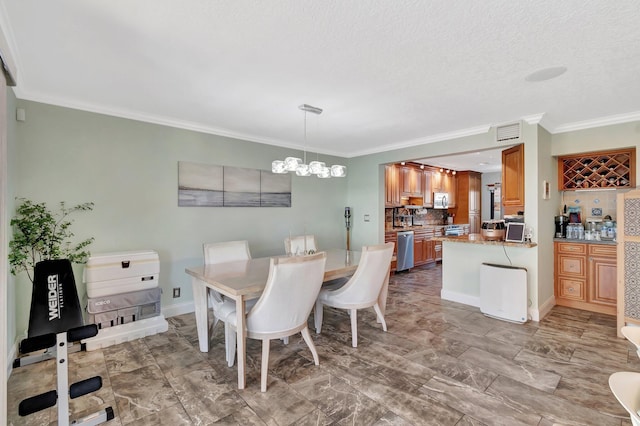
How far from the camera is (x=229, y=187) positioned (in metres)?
4.19

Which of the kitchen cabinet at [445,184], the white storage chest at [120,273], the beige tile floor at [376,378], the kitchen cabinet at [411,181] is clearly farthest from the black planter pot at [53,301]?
the kitchen cabinet at [445,184]

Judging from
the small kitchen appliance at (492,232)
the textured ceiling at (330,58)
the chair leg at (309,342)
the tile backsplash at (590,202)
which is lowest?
the chair leg at (309,342)

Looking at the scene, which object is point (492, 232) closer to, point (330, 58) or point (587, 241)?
point (587, 241)

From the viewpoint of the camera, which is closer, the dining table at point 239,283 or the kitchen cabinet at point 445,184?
the dining table at point 239,283

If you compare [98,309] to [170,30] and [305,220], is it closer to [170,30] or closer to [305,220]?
[170,30]

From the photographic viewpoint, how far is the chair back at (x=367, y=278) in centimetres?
288

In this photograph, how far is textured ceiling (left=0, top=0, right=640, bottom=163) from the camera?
5.50 feet

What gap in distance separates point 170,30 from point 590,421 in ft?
11.6

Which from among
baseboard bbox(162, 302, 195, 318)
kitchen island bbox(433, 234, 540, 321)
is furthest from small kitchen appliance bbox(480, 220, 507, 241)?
baseboard bbox(162, 302, 195, 318)

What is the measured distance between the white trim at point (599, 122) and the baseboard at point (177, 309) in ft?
17.2

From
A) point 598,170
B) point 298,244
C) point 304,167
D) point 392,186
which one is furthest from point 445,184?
point 304,167

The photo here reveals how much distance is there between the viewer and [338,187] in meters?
5.62

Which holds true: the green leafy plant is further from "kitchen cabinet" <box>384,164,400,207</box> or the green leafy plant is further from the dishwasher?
the dishwasher

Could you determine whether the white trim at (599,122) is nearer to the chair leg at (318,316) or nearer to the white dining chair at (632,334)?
the white dining chair at (632,334)
